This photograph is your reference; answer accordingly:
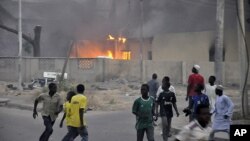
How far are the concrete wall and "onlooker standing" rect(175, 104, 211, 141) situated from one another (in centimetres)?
2565

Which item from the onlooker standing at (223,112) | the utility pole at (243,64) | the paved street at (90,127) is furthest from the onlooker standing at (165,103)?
the utility pole at (243,64)

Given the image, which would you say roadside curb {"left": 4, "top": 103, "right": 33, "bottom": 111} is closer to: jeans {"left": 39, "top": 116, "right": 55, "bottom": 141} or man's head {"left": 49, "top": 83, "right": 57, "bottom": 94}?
jeans {"left": 39, "top": 116, "right": 55, "bottom": 141}

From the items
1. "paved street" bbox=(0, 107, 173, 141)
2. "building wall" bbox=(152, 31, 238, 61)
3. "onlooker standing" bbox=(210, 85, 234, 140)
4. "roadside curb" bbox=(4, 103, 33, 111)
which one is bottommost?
"paved street" bbox=(0, 107, 173, 141)

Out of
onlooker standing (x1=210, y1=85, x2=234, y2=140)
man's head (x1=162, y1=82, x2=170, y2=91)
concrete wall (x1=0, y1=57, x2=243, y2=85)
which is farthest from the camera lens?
concrete wall (x1=0, y1=57, x2=243, y2=85)

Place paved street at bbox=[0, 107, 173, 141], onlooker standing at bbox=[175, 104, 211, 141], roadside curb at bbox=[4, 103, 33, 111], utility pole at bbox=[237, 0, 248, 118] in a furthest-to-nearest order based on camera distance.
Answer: roadside curb at bbox=[4, 103, 33, 111] < utility pole at bbox=[237, 0, 248, 118] < paved street at bbox=[0, 107, 173, 141] < onlooker standing at bbox=[175, 104, 211, 141]

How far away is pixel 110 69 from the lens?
1254 inches

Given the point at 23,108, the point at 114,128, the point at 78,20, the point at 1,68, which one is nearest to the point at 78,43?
the point at 78,20

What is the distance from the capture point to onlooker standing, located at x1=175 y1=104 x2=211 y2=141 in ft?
16.9

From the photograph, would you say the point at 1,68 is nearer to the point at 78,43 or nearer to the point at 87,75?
the point at 87,75

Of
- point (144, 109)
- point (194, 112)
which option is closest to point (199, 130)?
point (194, 112)

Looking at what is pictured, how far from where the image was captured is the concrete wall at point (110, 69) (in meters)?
31.2

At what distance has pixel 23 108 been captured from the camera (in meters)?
19.1

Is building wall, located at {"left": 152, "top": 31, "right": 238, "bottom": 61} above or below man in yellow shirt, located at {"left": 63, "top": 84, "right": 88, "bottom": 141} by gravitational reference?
above

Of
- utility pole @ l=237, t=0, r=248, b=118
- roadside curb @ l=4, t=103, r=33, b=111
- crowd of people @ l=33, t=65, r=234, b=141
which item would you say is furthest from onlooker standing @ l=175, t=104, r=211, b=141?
roadside curb @ l=4, t=103, r=33, b=111
